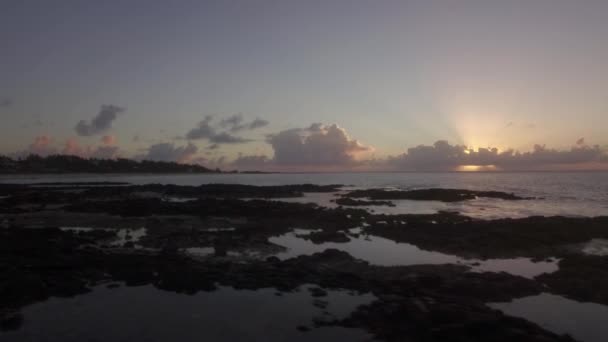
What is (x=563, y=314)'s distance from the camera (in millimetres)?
12477

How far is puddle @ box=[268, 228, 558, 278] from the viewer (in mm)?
18234

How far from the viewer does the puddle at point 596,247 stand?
2138 cm

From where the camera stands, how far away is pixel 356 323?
11352mm

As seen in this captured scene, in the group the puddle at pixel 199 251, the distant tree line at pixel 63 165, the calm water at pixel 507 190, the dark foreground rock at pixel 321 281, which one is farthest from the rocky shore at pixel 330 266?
the distant tree line at pixel 63 165

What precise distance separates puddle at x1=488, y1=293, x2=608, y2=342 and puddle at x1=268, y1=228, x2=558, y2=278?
360 cm

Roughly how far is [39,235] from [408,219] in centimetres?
2479

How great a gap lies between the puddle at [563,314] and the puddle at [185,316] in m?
4.61

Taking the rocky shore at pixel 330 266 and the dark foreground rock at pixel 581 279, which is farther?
the dark foreground rock at pixel 581 279

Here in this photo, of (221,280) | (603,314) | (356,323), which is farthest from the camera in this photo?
(221,280)

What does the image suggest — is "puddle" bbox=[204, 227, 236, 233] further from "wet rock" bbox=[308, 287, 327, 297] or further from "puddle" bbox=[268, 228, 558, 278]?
"wet rock" bbox=[308, 287, 327, 297]

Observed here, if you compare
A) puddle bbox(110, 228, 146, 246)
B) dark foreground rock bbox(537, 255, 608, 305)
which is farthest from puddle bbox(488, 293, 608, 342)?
puddle bbox(110, 228, 146, 246)

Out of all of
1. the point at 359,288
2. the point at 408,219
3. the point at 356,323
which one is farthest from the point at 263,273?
the point at 408,219

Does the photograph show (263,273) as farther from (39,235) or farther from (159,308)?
(39,235)

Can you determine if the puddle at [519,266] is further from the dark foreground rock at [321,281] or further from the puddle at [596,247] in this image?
the puddle at [596,247]
